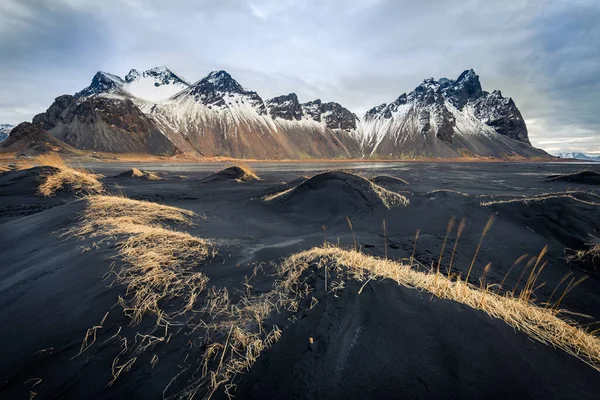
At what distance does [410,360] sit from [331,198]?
37.3 feet

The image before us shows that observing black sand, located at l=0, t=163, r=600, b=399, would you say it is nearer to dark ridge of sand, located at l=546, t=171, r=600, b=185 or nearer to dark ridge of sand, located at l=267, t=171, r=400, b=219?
dark ridge of sand, located at l=267, t=171, r=400, b=219

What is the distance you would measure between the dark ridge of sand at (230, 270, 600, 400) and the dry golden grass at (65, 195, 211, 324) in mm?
2200

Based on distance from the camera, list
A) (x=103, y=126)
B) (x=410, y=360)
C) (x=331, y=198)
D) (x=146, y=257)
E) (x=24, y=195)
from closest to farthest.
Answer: (x=410, y=360), (x=146, y=257), (x=331, y=198), (x=24, y=195), (x=103, y=126)

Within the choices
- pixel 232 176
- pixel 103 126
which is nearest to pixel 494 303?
pixel 232 176

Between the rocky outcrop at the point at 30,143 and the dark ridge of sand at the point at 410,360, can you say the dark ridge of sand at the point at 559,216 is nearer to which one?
the dark ridge of sand at the point at 410,360

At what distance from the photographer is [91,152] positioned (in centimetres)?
12019

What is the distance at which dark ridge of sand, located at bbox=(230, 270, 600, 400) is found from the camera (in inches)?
89.1

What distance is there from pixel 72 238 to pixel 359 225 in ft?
31.6

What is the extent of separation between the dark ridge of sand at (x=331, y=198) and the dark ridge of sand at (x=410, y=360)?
9.55 metres

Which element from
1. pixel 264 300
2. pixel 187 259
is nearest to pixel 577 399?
pixel 264 300

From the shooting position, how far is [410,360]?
2510 millimetres

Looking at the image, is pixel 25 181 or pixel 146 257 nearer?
pixel 146 257

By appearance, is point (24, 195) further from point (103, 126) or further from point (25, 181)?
point (103, 126)

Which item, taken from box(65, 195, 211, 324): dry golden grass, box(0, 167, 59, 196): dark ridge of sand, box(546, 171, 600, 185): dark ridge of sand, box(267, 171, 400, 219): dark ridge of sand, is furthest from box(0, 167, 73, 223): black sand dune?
box(546, 171, 600, 185): dark ridge of sand
